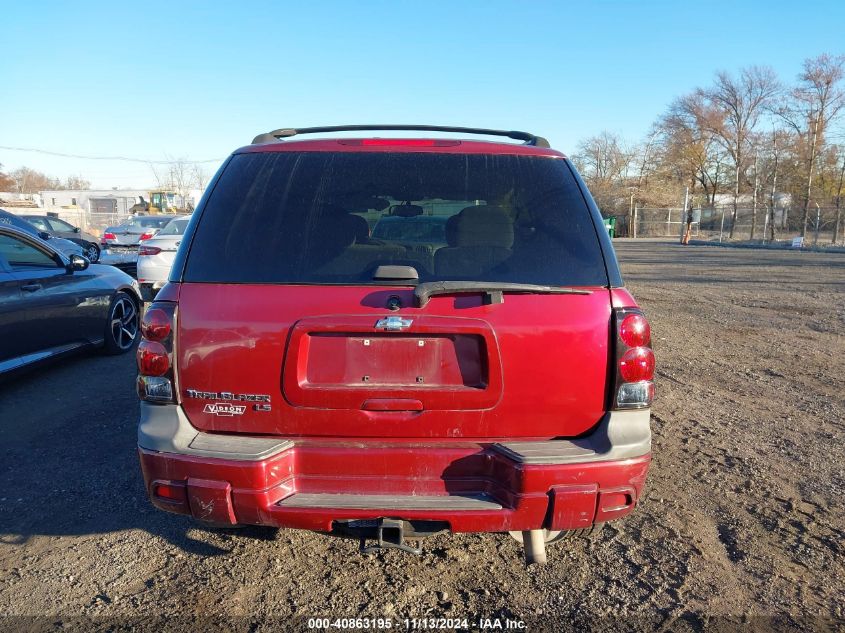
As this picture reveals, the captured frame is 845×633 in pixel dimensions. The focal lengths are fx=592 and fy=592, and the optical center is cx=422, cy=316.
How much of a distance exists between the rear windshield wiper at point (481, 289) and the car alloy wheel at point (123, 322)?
574cm

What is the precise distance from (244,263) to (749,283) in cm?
1502

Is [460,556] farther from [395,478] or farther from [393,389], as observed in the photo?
[393,389]

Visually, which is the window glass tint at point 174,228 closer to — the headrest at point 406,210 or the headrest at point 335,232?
the headrest at point 406,210

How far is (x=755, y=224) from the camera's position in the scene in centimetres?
4012

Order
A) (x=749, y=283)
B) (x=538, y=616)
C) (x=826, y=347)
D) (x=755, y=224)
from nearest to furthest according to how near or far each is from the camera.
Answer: (x=538, y=616) → (x=826, y=347) → (x=749, y=283) → (x=755, y=224)

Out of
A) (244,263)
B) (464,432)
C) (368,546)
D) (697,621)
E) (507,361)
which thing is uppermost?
(244,263)

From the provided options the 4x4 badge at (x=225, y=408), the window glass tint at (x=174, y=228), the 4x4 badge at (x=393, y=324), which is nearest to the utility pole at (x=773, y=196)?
the window glass tint at (x=174, y=228)

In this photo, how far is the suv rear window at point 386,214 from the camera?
246cm

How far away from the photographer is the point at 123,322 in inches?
285

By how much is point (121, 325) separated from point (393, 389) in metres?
5.95

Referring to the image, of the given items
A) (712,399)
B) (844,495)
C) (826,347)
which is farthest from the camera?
(826,347)

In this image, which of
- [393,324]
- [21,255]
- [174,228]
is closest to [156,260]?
[174,228]

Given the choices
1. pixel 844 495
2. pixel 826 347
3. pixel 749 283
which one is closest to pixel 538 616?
pixel 844 495

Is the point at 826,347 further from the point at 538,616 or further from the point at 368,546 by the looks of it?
the point at 368,546
